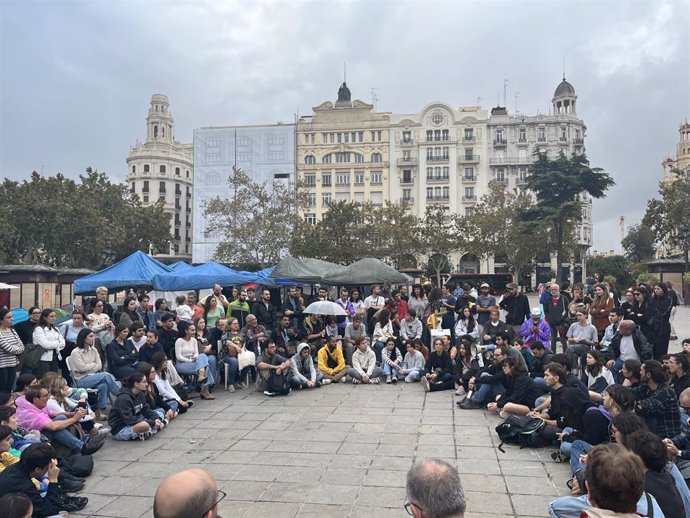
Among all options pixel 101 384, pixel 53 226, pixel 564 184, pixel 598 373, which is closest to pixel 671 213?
pixel 564 184

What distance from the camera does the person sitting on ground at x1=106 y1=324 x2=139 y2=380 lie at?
31.1 feet

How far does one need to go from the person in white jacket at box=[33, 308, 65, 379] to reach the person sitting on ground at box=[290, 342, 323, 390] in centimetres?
417

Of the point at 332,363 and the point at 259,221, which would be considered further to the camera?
the point at 259,221

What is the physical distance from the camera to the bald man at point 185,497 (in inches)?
83.3

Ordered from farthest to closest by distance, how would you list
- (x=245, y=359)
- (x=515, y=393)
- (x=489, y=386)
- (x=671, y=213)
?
(x=671, y=213) < (x=245, y=359) < (x=489, y=386) < (x=515, y=393)

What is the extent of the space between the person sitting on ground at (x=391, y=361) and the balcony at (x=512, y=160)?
5939 cm

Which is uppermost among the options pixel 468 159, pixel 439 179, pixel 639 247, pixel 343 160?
pixel 343 160

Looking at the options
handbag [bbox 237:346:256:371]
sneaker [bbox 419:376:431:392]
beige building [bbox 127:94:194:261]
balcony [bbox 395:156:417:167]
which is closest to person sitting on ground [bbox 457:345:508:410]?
sneaker [bbox 419:376:431:392]

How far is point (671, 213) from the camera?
33.5 metres

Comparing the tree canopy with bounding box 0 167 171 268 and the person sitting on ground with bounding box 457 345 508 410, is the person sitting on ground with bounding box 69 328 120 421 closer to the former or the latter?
the person sitting on ground with bounding box 457 345 508 410

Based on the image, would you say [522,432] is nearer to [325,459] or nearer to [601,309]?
Answer: [325,459]

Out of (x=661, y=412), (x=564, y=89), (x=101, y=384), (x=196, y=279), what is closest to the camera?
(x=661, y=412)

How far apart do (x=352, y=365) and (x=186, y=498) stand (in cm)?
991

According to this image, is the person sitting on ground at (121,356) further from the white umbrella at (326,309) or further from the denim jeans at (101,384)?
the white umbrella at (326,309)
